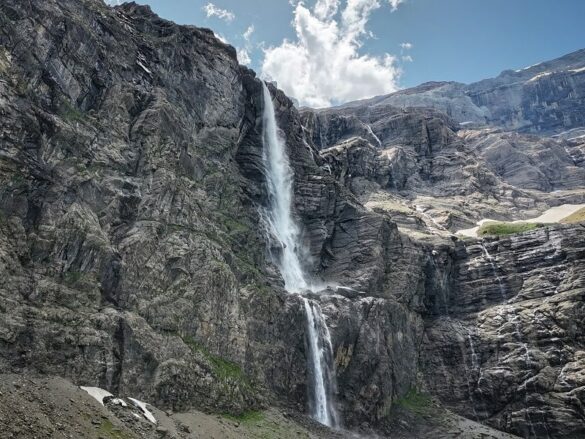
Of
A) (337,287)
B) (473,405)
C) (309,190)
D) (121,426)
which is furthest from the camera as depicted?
(309,190)

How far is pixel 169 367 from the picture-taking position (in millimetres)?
51219

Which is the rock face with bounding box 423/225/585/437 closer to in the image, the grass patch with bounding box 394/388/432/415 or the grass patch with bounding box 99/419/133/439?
the grass patch with bounding box 394/388/432/415

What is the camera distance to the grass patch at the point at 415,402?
Result: 247ft

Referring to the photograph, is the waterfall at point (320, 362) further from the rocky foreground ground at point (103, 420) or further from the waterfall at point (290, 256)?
the rocky foreground ground at point (103, 420)

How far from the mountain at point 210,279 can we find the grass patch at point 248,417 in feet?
1.03

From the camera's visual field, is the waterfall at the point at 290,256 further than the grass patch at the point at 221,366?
Yes

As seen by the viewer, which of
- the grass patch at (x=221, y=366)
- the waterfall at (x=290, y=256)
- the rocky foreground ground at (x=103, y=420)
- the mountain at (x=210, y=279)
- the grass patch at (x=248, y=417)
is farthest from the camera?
the waterfall at (x=290, y=256)

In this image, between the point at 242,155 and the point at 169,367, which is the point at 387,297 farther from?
the point at 169,367

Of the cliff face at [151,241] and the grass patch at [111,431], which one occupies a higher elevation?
the cliff face at [151,241]

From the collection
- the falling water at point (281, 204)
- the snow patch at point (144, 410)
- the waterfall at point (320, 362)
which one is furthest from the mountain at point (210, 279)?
the falling water at point (281, 204)

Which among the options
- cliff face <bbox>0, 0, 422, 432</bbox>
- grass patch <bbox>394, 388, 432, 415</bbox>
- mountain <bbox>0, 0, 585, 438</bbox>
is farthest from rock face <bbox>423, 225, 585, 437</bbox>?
cliff face <bbox>0, 0, 422, 432</bbox>

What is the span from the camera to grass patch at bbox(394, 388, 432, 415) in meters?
75.2

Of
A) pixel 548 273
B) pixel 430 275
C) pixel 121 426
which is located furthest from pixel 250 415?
pixel 548 273

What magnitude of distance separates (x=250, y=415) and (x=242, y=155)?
173 ft
